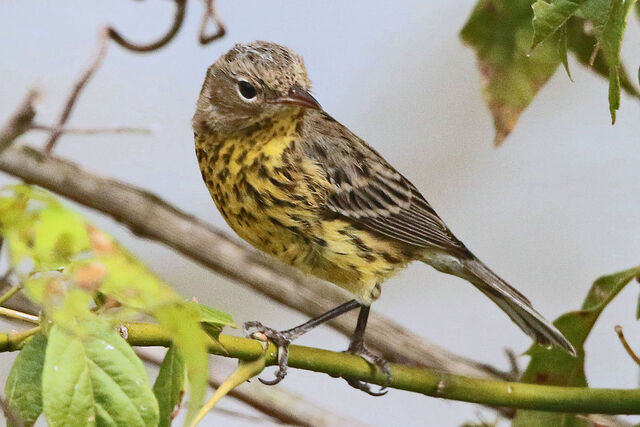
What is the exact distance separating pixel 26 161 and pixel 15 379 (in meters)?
1.39

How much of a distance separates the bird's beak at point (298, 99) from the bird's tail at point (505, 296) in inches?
30.4

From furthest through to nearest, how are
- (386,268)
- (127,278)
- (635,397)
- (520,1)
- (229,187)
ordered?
(386,268) → (229,187) → (520,1) → (635,397) → (127,278)

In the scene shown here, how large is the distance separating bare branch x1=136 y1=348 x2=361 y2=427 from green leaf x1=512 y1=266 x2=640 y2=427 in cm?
61

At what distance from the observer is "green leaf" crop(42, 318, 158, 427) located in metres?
1.04

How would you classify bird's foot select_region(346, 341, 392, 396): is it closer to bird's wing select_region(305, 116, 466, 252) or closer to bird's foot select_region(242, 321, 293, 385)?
bird's foot select_region(242, 321, 293, 385)

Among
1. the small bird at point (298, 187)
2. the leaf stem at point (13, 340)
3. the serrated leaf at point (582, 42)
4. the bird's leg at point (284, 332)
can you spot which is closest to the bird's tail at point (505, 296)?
the small bird at point (298, 187)

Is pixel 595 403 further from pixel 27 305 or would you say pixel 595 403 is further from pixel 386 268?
pixel 27 305

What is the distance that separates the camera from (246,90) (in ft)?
8.07

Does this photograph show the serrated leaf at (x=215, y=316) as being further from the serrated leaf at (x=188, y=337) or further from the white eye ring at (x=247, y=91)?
the white eye ring at (x=247, y=91)

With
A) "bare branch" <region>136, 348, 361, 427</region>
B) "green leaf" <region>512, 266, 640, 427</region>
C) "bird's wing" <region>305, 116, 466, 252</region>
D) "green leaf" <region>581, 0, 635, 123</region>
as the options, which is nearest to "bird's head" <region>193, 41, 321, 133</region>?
"bird's wing" <region>305, 116, 466, 252</region>

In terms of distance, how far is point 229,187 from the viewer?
2.46 metres

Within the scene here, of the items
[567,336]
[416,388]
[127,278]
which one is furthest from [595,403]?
[127,278]

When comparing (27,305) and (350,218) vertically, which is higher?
(350,218)

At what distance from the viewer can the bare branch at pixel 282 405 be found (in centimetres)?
249
